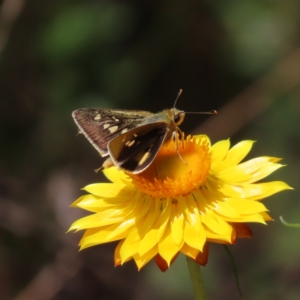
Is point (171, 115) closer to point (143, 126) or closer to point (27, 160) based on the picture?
point (143, 126)

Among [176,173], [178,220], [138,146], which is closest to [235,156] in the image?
[176,173]

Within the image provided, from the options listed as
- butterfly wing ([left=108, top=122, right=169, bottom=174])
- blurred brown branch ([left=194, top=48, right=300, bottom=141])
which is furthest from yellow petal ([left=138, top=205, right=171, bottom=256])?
blurred brown branch ([left=194, top=48, right=300, bottom=141])

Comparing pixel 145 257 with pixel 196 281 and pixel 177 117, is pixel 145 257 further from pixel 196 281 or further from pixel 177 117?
pixel 177 117

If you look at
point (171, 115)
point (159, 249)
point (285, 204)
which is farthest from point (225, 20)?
point (159, 249)

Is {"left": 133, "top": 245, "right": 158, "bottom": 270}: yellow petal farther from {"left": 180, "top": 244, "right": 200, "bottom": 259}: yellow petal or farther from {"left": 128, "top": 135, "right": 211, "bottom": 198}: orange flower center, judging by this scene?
{"left": 128, "top": 135, "right": 211, "bottom": 198}: orange flower center

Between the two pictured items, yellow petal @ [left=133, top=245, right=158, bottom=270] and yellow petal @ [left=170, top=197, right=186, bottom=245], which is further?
yellow petal @ [left=170, top=197, right=186, bottom=245]
